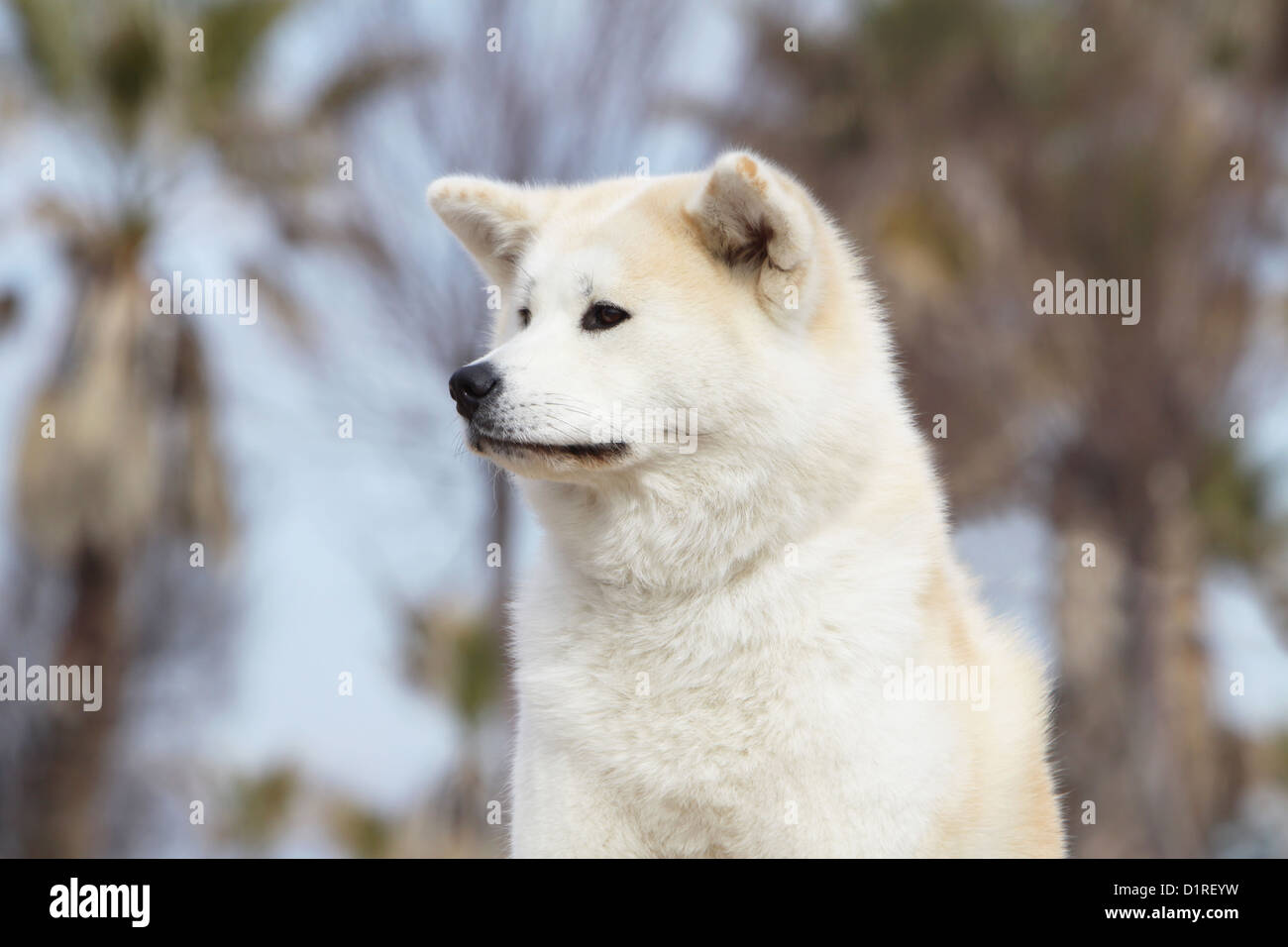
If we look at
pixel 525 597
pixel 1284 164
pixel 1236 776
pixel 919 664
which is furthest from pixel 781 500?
pixel 1284 164

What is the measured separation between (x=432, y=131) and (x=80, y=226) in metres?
3.61

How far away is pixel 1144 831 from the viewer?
13148 mm

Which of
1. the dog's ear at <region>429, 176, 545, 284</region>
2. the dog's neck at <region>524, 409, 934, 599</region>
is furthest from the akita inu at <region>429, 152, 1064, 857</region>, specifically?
the dog's ear at <region>429, 176, 545, 284</region>

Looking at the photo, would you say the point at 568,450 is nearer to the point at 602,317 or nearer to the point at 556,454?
the point at 556,454

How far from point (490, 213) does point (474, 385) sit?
0.84 meters

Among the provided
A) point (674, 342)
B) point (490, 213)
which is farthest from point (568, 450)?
point (490, 213)

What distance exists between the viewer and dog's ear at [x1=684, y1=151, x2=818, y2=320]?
3.40 meters

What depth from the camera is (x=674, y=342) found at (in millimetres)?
3512

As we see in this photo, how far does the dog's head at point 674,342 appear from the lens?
3447 millimetres

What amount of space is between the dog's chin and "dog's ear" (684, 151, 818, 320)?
0.59 m

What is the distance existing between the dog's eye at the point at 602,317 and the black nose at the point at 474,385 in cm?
31

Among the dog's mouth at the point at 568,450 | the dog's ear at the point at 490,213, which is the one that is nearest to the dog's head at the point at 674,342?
the dog's mouth at the point at 568,450

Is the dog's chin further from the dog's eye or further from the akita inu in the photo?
the dog's eye

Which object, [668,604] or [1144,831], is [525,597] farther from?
[1144,831]
